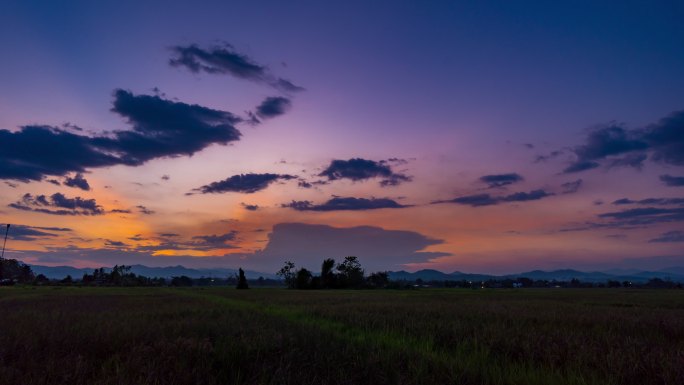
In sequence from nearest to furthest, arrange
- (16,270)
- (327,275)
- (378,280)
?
(327,275)
(378,280)
(16,270)

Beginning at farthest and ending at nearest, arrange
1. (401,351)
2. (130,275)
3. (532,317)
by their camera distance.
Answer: (130,275), (532,317), (401,351)

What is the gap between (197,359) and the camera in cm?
569

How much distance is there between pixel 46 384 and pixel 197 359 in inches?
71.8

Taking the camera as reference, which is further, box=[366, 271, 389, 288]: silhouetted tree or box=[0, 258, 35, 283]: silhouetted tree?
box=[0, 258, 35, 283]: silhouetted tree

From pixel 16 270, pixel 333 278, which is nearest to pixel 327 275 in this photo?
pixel 333 278

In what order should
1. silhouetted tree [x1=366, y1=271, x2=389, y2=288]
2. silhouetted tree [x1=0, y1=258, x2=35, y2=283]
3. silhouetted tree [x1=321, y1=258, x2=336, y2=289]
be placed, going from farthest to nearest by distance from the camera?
silhouetted tree [x1=0, y1=258, x2=35, y2=283]
silhouetted tree [x1=366, y1=271, x2=389, y2=288]
silhouetted tree [x1=321, y1=258, x2=336, y2=289]

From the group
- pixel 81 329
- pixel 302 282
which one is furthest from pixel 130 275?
pixel 81 329

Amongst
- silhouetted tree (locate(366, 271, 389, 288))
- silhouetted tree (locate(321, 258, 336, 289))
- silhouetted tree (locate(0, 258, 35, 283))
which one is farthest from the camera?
silhouetted tree (locate(0, 258, 35, 283))

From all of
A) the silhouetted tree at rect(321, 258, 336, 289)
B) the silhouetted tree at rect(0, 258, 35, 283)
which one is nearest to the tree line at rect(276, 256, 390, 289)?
the silhouetted tree at rect(321, 258, 336, 289)

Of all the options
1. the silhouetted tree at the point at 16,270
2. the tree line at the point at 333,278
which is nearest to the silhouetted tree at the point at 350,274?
the tree line at the point at 333,278

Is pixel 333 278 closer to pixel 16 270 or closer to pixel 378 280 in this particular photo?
pixel 378 280

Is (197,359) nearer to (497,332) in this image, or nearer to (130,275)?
(497,332)

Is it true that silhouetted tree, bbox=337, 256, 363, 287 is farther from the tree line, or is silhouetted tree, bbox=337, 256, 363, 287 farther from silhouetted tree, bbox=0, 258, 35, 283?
silhouetted tree, bbox=0, 258, 35, 283

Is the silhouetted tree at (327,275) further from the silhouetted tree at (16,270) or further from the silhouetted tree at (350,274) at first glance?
the silhouetted tree at (16,270)
